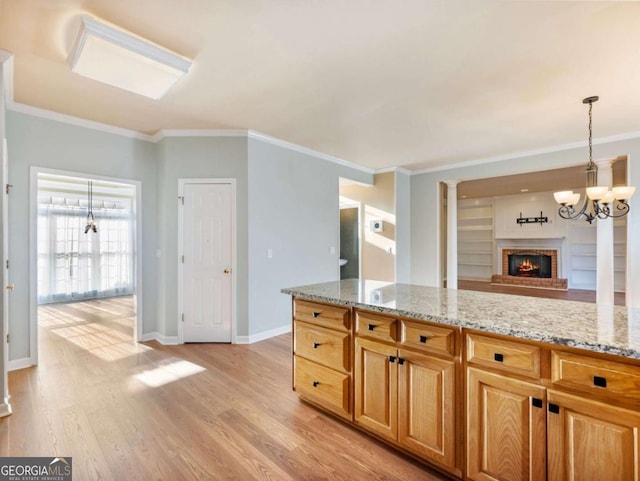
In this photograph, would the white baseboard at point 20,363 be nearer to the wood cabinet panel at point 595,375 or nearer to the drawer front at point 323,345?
the drawer front at point 323,345

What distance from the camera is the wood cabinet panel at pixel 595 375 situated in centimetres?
113

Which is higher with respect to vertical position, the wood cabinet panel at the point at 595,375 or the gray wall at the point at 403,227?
the gray wall at the point at 403,227

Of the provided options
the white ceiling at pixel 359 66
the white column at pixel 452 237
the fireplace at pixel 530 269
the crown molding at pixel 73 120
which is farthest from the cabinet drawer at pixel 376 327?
the fireplace at pixel 530 269

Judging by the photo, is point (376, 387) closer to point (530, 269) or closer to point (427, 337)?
point (427, 337)

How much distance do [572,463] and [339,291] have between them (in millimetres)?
1483

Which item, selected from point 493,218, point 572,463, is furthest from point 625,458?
point 493,218

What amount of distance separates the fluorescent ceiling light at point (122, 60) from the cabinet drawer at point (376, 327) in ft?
7.37

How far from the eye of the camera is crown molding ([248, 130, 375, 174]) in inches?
156

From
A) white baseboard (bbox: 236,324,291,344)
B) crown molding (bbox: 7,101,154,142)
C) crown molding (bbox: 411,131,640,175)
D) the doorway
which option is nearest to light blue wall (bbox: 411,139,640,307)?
crown molding (bbox: 411,131,640,175)

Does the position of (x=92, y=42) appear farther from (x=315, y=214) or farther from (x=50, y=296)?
(x=50, y=296)

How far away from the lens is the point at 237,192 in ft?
12.7

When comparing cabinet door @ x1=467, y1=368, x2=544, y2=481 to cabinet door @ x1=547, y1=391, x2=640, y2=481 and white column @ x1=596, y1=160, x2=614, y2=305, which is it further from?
white column @ x1=596, y1=160, x2=614, y2=305

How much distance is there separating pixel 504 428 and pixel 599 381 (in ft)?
1.51

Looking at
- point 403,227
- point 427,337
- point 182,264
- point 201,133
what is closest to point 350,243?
point 403,227
